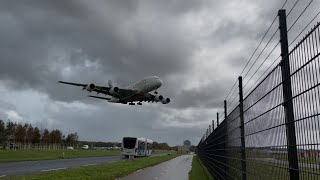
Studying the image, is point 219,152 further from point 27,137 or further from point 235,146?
point 27,137

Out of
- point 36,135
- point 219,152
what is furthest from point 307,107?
point 36,135

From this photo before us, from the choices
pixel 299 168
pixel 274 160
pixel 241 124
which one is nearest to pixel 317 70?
pixel 299 168

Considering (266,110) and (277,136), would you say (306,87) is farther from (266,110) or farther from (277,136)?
(266,110)

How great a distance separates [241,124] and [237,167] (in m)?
1.06

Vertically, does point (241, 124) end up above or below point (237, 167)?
above

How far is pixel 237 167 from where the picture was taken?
8766mm

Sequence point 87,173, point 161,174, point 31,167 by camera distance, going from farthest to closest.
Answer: point 31,167 → point 161,174 → point 87,173

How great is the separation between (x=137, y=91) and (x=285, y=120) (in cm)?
4241

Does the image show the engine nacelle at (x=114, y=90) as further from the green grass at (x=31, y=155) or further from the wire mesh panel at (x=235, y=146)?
the wire mesh panel at (x=235, y=146)

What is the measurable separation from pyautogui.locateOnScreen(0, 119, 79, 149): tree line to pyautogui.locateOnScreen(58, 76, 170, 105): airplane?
63886 millimetres

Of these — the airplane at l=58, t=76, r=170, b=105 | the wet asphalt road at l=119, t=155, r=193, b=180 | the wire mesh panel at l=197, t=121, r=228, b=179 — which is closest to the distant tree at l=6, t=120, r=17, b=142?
the airplane at l=58, t=76, r=170, b=105

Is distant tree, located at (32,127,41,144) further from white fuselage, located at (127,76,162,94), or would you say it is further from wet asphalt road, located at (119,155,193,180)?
wet asphalt road, located at (119,155,193,180)

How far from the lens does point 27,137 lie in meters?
128

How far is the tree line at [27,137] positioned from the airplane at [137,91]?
63886 mm
